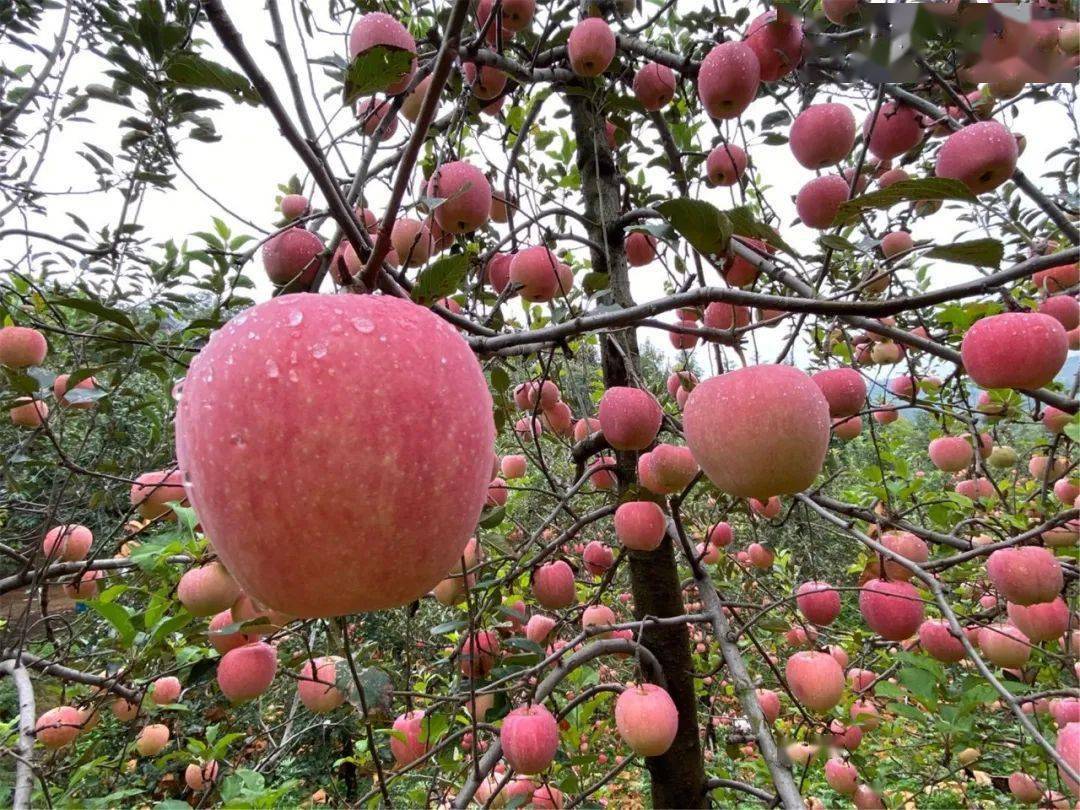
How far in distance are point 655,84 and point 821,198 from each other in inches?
25.3

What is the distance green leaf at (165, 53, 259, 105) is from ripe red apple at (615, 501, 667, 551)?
1197 mm

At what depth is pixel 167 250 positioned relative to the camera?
2320 mm

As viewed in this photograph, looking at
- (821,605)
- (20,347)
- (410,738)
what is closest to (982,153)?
(821,605)

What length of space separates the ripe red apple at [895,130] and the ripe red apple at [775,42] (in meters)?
0.25

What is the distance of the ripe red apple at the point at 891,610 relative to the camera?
1.36 m

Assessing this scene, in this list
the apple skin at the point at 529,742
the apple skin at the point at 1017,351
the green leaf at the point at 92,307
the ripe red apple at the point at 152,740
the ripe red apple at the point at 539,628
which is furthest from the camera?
the ripe red apple at the point at 152,740

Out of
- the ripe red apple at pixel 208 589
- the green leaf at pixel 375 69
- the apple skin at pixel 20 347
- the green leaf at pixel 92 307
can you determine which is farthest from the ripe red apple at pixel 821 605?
the apple skin at pixel 20 347

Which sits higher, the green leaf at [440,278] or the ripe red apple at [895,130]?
the ripe red apple at [895,130]

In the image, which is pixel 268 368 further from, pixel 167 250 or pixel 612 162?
pixel 167 250

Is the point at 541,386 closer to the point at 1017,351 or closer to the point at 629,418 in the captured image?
the point at 629,418

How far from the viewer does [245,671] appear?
1198 mm

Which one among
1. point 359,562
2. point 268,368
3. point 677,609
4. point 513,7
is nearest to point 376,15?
point 513,7

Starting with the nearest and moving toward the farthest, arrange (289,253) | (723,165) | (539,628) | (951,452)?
1. (289,253)
2. (723,165)
3. (539,628)
4. (951,452)

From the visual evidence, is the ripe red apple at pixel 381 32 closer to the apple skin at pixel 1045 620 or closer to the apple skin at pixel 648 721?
the apple skin at pixel 648 721
